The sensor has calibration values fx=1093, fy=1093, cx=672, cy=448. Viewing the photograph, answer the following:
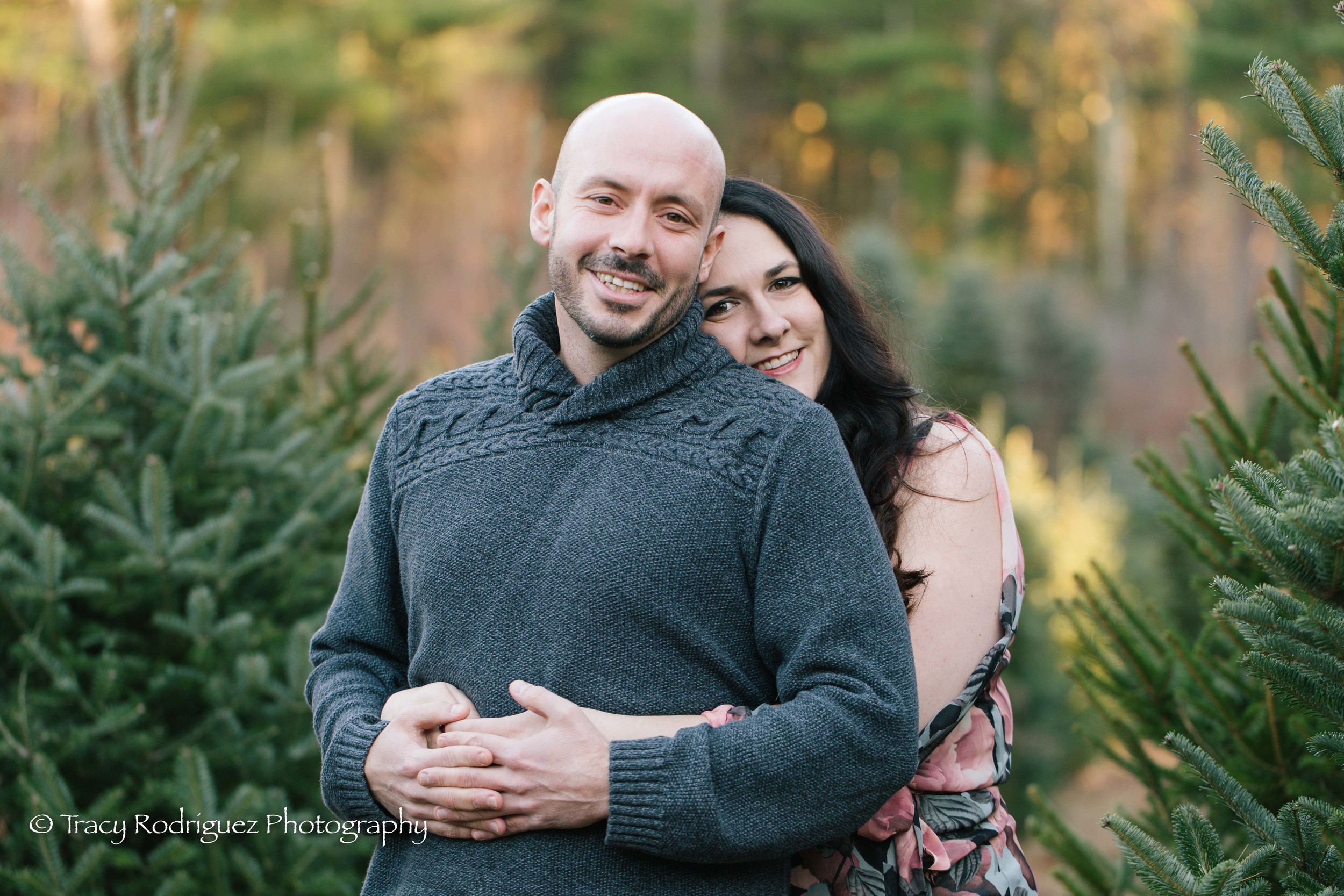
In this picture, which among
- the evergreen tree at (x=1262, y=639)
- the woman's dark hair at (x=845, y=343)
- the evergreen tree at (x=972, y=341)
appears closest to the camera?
the evergreen tree at (x=1262, y=639)

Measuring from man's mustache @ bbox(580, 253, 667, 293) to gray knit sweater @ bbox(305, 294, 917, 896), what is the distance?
0.38 ft

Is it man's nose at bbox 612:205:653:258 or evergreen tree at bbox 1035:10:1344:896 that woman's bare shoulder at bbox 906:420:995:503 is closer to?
evergreen tree at bbox 1035:10:1344:896

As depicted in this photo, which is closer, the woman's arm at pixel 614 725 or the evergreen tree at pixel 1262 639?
the evergreen tree at pixel 1262 639

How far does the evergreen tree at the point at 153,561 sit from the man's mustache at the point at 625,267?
1614mm

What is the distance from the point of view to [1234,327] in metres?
20.8

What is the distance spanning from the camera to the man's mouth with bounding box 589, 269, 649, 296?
2039 mm

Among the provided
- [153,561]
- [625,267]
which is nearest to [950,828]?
[625,267]

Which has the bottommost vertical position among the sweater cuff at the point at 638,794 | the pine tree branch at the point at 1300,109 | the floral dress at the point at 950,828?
the floral dress at the point at 950,828

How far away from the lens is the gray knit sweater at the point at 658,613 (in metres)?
1.76

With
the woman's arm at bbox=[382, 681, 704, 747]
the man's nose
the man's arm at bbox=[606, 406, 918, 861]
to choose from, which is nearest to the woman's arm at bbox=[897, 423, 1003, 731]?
the man's arm at bbox=[606, 406, 918, 861]

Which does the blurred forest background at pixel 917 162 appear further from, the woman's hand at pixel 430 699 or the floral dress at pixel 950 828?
the woman's hand at pixel 430 699

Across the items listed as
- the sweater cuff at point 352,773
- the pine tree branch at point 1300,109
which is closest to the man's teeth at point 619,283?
the sweater cuff at point 352,773

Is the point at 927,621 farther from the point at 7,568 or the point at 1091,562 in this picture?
the point at 7,568

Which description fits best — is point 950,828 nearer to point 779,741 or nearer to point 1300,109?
point 779,741
